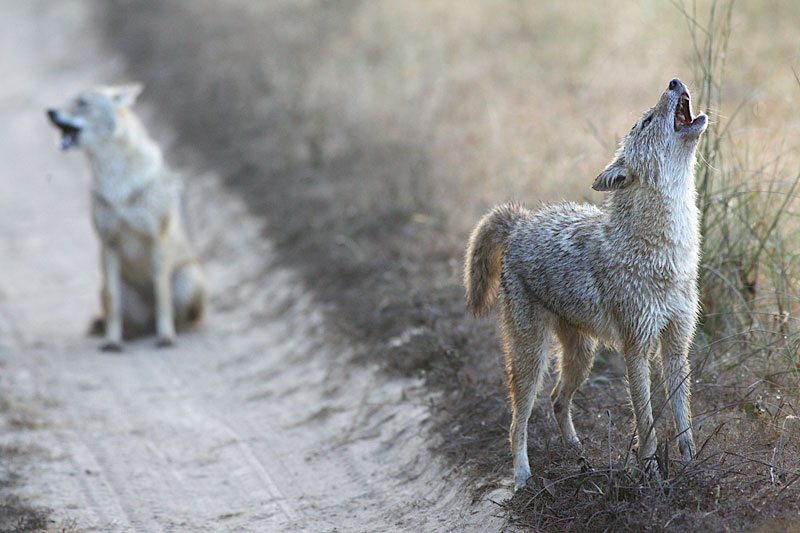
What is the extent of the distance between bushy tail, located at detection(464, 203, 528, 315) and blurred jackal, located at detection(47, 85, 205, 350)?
16.0 feet

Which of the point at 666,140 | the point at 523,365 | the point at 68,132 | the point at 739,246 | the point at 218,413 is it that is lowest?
the point at 218,413

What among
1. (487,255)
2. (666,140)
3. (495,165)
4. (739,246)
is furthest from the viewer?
(495,165)

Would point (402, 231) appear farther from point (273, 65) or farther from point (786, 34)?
point (786, 34)

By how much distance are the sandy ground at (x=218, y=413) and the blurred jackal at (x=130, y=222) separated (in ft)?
1.07

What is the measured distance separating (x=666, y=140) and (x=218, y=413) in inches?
179

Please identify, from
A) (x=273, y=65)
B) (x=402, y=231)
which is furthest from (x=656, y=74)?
(x=273, y=65)

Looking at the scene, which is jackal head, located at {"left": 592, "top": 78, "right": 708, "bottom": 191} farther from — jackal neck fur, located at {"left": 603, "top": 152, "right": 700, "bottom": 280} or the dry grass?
the dry grass

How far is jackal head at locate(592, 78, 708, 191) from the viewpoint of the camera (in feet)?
14.3

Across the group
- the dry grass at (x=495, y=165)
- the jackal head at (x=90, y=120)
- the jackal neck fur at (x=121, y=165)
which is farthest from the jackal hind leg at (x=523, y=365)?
the jackal head at (x=90, y=120)

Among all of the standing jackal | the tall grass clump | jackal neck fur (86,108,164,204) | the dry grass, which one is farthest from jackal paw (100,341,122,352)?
the tall grass clump

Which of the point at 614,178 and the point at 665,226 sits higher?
the point at 614,178

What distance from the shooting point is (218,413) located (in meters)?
7.41

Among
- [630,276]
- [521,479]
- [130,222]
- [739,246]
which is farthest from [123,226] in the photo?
[630,276]

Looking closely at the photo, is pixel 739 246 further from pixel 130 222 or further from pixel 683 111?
pixel 130 222
